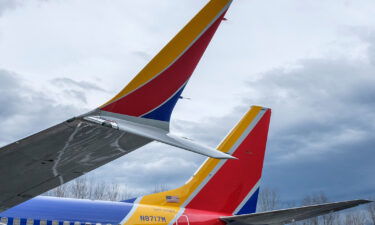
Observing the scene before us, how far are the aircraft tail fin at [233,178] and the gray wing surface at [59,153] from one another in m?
8.84

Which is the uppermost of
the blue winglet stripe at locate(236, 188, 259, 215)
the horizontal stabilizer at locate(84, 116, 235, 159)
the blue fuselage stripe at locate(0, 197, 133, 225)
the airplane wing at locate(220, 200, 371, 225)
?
the blue winglet stripe at locate(236, 188, 259, 215)

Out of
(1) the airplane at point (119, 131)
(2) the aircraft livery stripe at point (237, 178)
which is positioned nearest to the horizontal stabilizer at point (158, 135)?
(1) the airplane at point (119, 131)

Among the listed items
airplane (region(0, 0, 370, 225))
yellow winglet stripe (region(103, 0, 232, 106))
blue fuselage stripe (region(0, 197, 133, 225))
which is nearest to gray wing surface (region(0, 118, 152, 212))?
airplane (region(0, 0, 370, 225))

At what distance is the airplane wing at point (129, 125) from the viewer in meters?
4.71

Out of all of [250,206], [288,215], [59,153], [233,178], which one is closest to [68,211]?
[288,215]

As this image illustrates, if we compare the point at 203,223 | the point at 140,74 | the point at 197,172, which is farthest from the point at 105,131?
the point at 197,172

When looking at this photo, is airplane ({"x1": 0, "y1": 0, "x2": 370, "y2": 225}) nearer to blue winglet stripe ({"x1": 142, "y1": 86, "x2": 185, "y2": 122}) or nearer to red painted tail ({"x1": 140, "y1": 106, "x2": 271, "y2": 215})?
blue winglet stripe ({"x1": 142, "y1": 86, "x2": 185, "y2": 122})

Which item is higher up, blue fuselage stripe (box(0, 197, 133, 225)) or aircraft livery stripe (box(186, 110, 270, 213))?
aircraft livery stripe (box(186, 110, 270, 213))

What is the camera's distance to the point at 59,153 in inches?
204

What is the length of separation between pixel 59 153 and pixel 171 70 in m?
1.47

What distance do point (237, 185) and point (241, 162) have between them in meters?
0.80

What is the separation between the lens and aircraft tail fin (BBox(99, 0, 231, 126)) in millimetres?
5026

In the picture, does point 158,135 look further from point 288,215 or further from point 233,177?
point 233,177

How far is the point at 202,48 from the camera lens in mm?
5430
